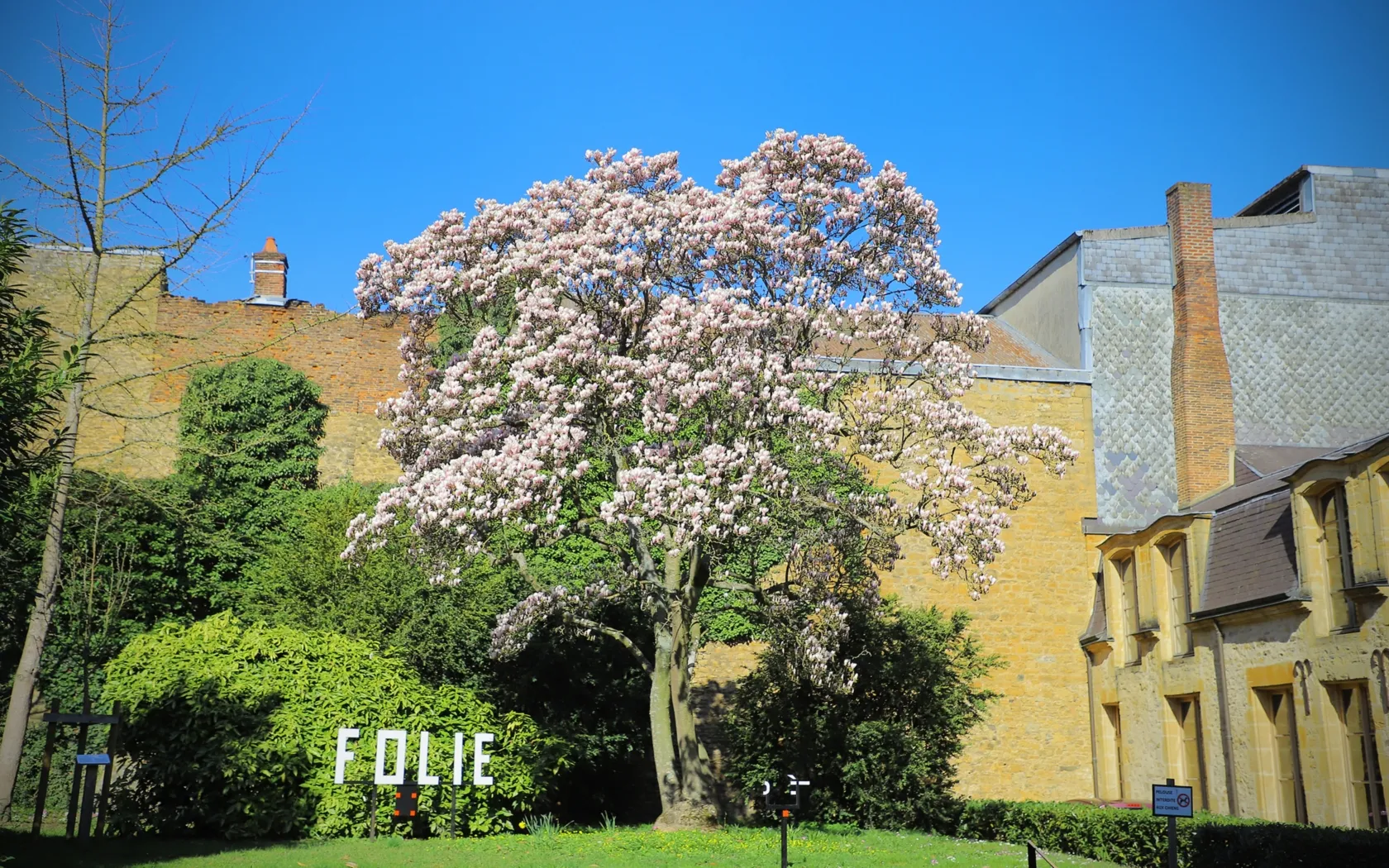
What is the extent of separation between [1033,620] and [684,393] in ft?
47.5

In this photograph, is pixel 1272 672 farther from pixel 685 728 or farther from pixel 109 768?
pixel 109 768

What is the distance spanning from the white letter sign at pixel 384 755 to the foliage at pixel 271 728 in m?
0.66

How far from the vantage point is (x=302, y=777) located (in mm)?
16047

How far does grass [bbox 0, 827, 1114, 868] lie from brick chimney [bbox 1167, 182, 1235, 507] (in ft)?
42.5

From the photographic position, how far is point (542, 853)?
13844 mm

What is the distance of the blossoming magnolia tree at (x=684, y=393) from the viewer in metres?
14.7

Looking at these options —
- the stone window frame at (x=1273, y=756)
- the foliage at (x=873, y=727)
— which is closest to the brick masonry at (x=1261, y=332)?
the foliage at (x=873, y=727)

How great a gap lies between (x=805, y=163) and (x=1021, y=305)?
16.3 metres

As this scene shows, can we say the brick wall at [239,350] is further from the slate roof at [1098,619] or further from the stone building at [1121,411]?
the slate roof at [1098,619]

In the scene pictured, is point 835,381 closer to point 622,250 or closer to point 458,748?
point 622,250

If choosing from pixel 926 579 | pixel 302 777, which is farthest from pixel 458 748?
pixel 926 579

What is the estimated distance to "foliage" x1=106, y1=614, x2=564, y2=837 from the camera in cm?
1566

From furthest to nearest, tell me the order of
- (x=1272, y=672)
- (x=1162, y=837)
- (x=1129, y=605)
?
(x=1129, y=605) < (x=1272, y=672) < (x=1162, y=837)

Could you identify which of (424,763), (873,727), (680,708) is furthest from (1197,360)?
(424,763)
